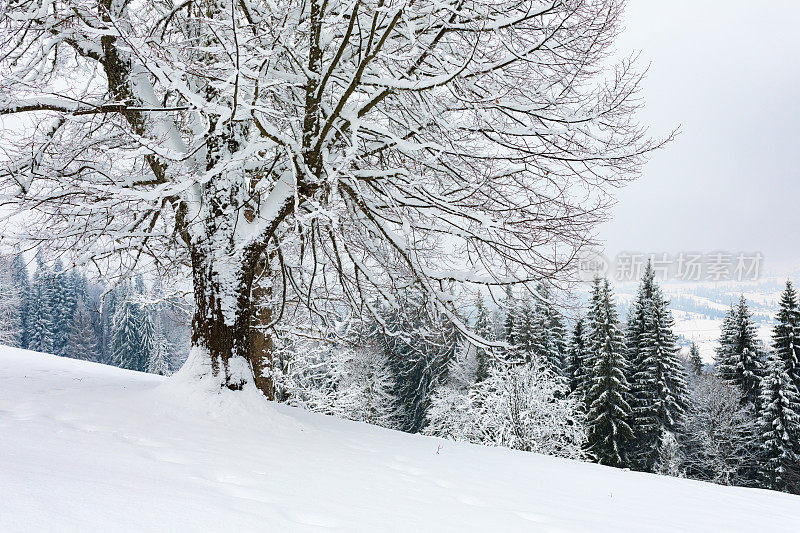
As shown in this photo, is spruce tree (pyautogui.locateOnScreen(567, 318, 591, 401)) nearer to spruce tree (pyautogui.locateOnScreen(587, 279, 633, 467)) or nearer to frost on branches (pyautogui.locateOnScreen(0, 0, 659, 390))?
spruce tree (pyautogui.locateOnScreen(587, 279, 633, 467))

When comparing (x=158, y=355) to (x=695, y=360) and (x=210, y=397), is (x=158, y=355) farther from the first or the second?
(x=695, y=360)

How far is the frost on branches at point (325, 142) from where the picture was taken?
4.26 metres

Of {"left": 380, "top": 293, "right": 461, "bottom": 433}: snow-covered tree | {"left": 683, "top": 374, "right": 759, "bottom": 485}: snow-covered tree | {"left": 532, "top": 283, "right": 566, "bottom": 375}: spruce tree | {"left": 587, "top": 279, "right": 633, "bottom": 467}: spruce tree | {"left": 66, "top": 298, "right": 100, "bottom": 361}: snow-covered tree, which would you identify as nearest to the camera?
{"left": 380, "top": 293, "right": 461, "bottom": 433}: snow-covered tree

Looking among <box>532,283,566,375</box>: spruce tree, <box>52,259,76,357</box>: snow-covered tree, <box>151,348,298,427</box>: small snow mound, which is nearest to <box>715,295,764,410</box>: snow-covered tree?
<box>532,283,566,375</box>: spruce tree

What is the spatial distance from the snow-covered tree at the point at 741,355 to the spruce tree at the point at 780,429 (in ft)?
9.71

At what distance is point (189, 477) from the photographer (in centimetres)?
263

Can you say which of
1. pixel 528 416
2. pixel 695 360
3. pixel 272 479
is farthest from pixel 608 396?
pixel 272 479

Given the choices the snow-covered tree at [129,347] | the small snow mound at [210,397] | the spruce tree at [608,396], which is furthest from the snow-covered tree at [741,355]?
the snow-covered tree at [129,347]

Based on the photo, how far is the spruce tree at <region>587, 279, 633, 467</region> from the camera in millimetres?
23422

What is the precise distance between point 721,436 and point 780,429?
3368 mm

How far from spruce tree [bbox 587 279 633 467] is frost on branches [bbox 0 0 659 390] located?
1998 cm

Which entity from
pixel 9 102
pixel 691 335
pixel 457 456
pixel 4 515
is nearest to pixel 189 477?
pixel 4 515

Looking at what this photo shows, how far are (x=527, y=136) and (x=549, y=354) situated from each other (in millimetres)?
24420

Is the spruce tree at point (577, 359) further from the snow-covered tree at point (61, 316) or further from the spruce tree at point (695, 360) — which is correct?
the snow-covered tree at point (61, 316)
